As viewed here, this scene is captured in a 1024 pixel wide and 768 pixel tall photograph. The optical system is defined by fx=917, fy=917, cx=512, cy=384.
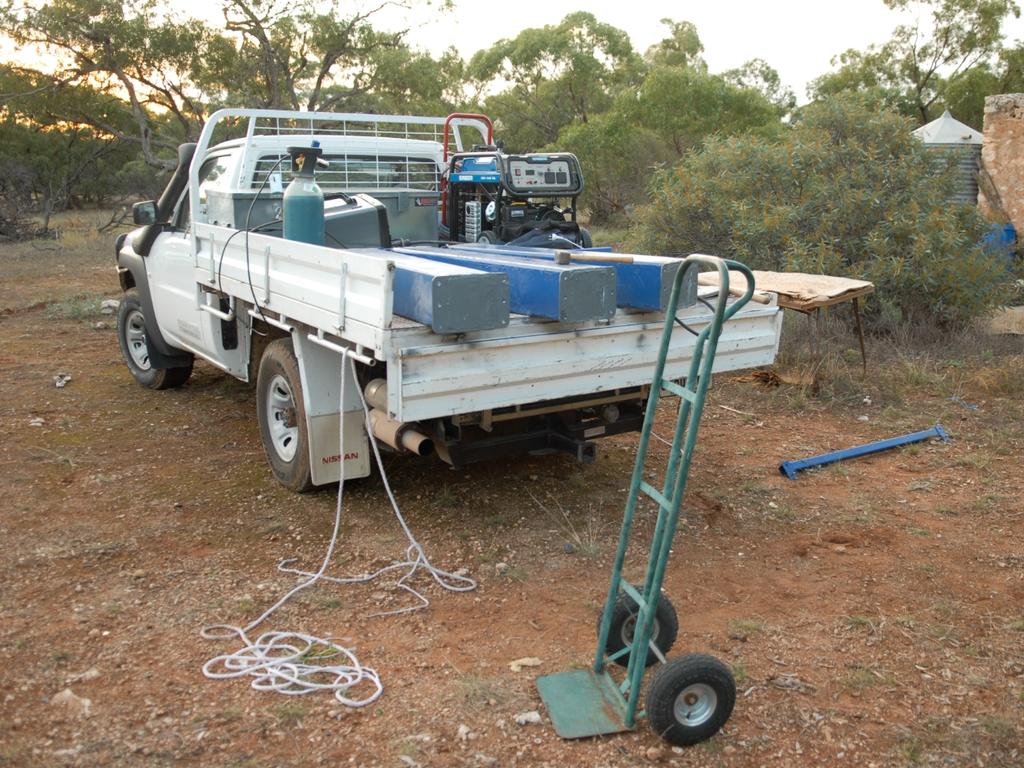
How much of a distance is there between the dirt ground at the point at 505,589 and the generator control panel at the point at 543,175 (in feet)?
10.0

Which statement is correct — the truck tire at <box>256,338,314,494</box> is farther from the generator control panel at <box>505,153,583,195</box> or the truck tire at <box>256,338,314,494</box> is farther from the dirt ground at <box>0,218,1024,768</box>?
the generator control panel at <box>505,153,583,195</box>

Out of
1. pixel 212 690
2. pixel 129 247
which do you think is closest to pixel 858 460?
pixel 212 690

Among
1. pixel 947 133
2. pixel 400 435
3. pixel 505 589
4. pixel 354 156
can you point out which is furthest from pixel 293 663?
pixel 947 133

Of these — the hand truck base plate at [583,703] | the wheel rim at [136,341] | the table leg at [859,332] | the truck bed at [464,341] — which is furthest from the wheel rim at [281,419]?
the table leg at [859,332]

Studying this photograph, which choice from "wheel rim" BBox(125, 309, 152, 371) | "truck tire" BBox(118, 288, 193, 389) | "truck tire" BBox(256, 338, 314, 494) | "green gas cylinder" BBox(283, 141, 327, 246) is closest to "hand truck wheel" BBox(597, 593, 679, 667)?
"truck tire" BBox(256, 338, 314, 494)

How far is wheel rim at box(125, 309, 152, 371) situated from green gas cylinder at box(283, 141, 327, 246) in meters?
2.96

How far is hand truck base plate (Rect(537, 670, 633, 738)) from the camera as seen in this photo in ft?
9.82

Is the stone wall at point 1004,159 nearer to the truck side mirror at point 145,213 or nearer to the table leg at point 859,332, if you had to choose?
the table leg at point 859,332

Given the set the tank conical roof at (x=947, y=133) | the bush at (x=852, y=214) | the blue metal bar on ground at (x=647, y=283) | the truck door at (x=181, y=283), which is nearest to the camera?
the blue metal bar on ground at (x=647, y=283)

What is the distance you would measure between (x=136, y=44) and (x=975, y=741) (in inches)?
860

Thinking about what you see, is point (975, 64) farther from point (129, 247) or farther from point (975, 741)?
point (975, 741)

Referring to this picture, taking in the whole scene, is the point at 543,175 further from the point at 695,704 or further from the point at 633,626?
the point at 695,704

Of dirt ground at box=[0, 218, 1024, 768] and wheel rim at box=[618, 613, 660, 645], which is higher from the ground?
wheel rim at box=[618, 613, 660, 645]

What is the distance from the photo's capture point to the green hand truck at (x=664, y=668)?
9.03ft
